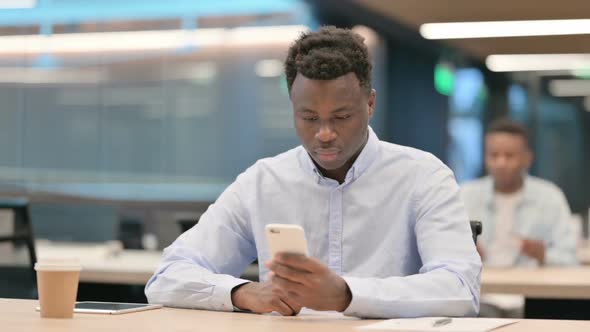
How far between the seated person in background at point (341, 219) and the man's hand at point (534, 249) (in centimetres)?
240

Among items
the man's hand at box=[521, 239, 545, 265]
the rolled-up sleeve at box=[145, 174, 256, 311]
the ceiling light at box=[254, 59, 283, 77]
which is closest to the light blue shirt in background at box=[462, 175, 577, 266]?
the man's hand at box=[521, 239, 545, 265]

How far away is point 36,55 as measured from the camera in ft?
24.3

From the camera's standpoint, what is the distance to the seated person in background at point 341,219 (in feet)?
7.63

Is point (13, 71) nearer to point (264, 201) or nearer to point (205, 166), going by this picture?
point (205, 166)

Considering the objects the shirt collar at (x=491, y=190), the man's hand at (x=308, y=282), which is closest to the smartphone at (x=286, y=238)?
the man's hand at (x=308, y=282)

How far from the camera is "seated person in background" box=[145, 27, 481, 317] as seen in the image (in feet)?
7.63

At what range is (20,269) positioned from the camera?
4074 millimetres

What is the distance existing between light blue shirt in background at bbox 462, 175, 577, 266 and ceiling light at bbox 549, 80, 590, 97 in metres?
7.32

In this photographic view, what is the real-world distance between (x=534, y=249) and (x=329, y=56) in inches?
109

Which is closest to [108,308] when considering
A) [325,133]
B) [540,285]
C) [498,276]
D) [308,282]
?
[308,282]

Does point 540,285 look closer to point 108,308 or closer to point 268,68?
point 108,308

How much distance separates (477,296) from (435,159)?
0.43 metres

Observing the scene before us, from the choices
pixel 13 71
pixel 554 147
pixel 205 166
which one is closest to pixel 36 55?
→ pixel 13 71

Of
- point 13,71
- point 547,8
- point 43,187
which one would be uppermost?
point 547,8
